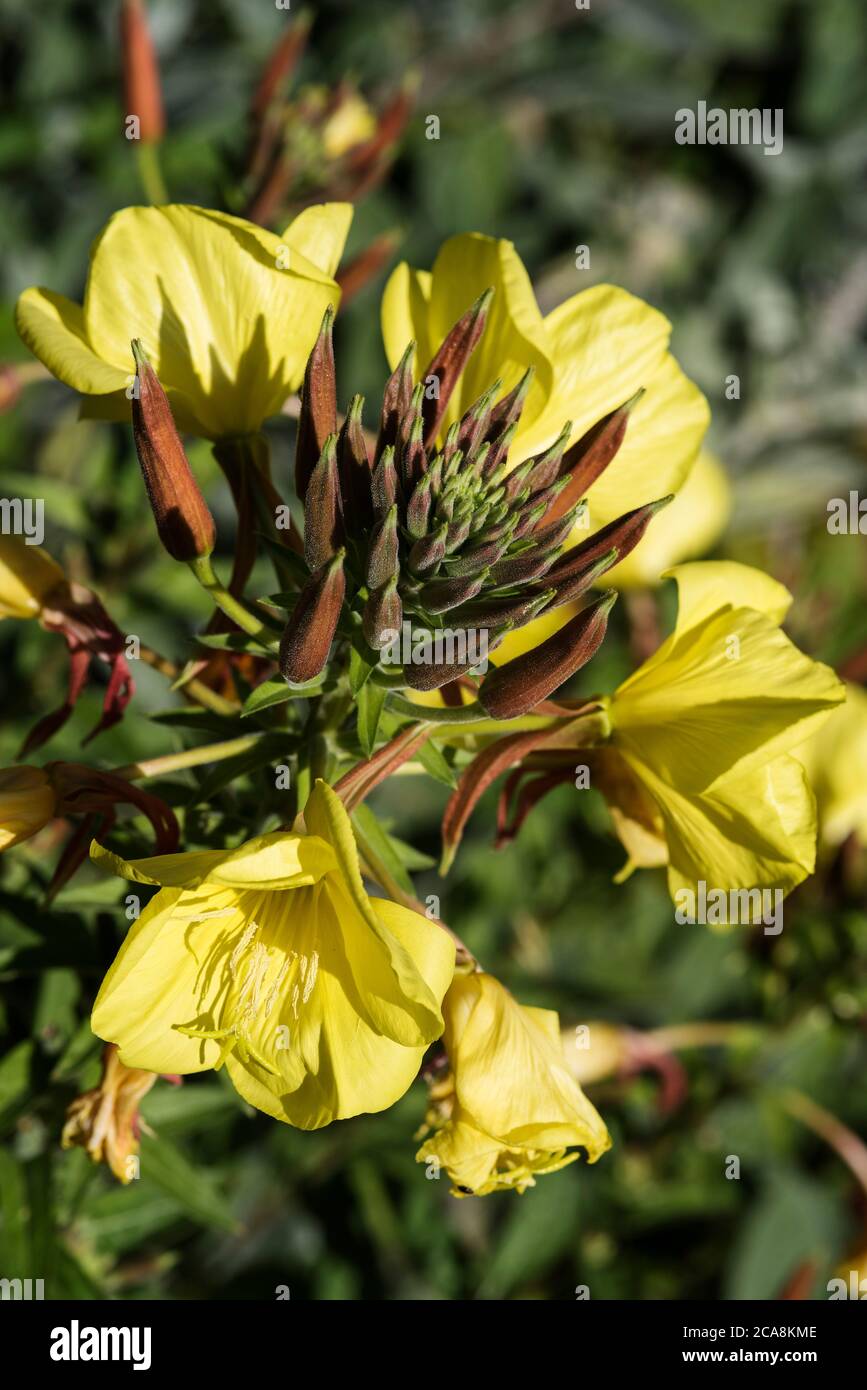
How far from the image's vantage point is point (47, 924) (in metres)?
1.38

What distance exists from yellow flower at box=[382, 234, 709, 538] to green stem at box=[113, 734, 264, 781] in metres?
0.43

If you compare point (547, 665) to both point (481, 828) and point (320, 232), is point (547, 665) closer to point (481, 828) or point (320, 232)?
point (320, 232)

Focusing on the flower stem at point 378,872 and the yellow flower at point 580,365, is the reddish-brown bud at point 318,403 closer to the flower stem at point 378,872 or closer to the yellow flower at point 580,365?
the yellow flower at point 580,365

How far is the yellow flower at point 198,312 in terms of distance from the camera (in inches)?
46.5

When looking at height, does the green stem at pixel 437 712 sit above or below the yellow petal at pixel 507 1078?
above

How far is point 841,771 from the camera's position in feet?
7.20

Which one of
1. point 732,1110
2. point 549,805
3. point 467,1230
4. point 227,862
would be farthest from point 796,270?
point 227,862

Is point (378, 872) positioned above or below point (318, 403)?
below

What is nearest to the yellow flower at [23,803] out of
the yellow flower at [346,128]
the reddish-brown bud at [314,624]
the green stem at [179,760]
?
the green stem at [179,760]

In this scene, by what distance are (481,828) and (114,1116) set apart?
4.81 feet

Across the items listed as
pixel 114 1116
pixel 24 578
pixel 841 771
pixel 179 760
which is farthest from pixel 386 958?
pixel 841 771

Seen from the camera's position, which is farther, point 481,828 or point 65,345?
point 481,828

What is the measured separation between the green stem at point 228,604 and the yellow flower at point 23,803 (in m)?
0.26

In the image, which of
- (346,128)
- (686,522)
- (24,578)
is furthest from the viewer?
(686,522)
